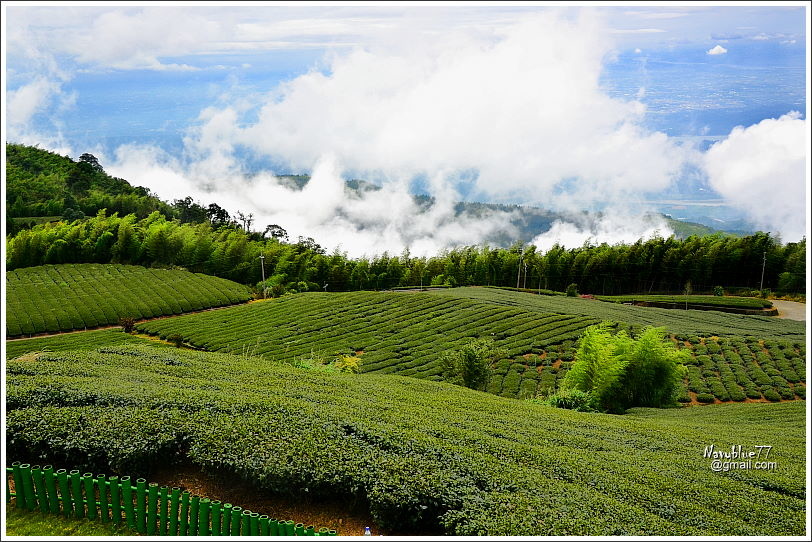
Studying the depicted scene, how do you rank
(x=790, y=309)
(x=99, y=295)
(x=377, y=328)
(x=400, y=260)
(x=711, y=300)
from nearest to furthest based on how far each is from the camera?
(x=377, y=328) → (x=99, y=295) → (x=790, y=309) → (x=711, y=300) → (x=400, y=260)

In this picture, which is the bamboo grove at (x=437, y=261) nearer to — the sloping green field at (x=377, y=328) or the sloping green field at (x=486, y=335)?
the sloping green field at (x=486, y=335)

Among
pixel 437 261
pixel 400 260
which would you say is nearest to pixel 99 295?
pixel 400 260

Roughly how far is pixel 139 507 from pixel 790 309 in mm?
60609

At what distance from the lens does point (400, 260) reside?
77562mm

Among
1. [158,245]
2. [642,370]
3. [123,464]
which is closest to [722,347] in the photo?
[642,370]

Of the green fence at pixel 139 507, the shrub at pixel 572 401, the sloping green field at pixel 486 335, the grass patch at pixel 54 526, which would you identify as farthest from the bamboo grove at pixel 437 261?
the grass patch at pixel 54 526

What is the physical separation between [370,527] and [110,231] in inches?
2745

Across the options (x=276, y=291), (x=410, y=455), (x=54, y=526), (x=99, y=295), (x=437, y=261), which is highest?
(x=437, y=261)

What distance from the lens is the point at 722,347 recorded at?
35656mm

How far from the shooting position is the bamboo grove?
6347 cm

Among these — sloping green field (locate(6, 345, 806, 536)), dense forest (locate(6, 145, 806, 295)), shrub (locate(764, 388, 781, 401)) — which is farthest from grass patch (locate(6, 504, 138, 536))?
dense forest (locate(6, 145, 806, 295))

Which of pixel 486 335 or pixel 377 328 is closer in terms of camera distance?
pixel 486 335

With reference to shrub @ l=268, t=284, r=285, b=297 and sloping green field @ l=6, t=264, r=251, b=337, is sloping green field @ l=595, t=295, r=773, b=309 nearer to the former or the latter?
shrub @ l=268, t=284, r=285, b=297

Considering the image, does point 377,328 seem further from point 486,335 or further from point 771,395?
point 771,395
